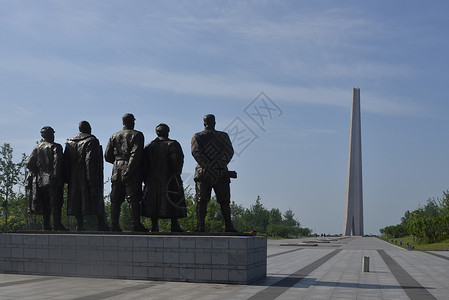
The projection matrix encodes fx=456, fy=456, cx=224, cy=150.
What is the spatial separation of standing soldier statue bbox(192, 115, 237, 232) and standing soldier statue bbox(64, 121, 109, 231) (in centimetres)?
292

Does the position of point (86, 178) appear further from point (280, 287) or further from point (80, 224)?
point (280, 287)

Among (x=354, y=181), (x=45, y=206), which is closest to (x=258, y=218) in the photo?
(x=354, y=181)

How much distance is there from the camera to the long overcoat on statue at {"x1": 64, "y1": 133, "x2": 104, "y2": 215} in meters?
12.2

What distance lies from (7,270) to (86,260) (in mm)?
2569

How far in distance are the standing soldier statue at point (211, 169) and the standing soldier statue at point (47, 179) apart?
397 centimetres

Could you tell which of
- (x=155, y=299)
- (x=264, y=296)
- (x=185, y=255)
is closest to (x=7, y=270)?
(x=185, y=255)

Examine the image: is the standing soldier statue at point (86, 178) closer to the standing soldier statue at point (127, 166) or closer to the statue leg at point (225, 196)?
the standing soldier statue at point (127, 166)

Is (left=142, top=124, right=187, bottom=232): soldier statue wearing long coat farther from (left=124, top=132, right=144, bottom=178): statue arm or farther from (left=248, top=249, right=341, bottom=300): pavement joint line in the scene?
(left=248, top=249, right=341, bottom=300): pavement joint line

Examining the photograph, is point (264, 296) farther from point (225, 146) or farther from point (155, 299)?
point (225, 146)

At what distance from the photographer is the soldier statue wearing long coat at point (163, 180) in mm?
11367

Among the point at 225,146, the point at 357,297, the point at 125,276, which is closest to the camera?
the point at 357,297

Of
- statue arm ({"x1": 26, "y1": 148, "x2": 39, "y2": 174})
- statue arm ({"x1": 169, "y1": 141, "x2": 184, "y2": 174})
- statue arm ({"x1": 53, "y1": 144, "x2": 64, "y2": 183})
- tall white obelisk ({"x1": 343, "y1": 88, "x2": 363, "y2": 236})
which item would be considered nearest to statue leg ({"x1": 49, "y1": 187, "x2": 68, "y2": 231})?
statue arm ({"x1": 53, "y1": 144, "x2": 64, "y2": 183})

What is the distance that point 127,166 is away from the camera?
442 inches

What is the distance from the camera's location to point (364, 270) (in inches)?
504
